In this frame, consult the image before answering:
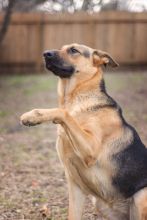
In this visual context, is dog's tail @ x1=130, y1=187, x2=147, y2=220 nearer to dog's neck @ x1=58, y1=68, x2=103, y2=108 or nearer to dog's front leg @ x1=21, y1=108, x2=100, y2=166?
dog's front leg @ x1=21, y1=108, x2=100, y2=166

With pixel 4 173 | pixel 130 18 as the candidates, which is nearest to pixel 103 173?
pixel 4 173

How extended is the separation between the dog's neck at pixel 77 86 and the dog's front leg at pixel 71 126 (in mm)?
458

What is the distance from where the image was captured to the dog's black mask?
4.64m

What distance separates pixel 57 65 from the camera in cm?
466

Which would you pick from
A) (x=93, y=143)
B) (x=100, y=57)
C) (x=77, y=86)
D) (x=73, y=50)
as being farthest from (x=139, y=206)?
(x=73, y=50)

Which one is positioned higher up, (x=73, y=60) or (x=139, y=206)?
(x=73, y=60)

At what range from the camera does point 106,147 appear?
4465mm

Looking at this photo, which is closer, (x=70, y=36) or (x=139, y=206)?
(x=139, y=206)

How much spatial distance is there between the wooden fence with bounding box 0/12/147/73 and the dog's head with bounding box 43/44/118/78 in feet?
47.8

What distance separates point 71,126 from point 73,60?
88 cm

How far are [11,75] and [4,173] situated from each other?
40.4ft

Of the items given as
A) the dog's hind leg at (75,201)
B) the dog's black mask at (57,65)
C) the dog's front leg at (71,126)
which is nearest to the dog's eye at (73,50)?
the dog's black mask at (57,65)

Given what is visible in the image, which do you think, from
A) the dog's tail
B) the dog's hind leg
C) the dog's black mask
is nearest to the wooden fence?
the dog's black mask

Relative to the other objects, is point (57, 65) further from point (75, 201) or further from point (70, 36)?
point (70, 36)
